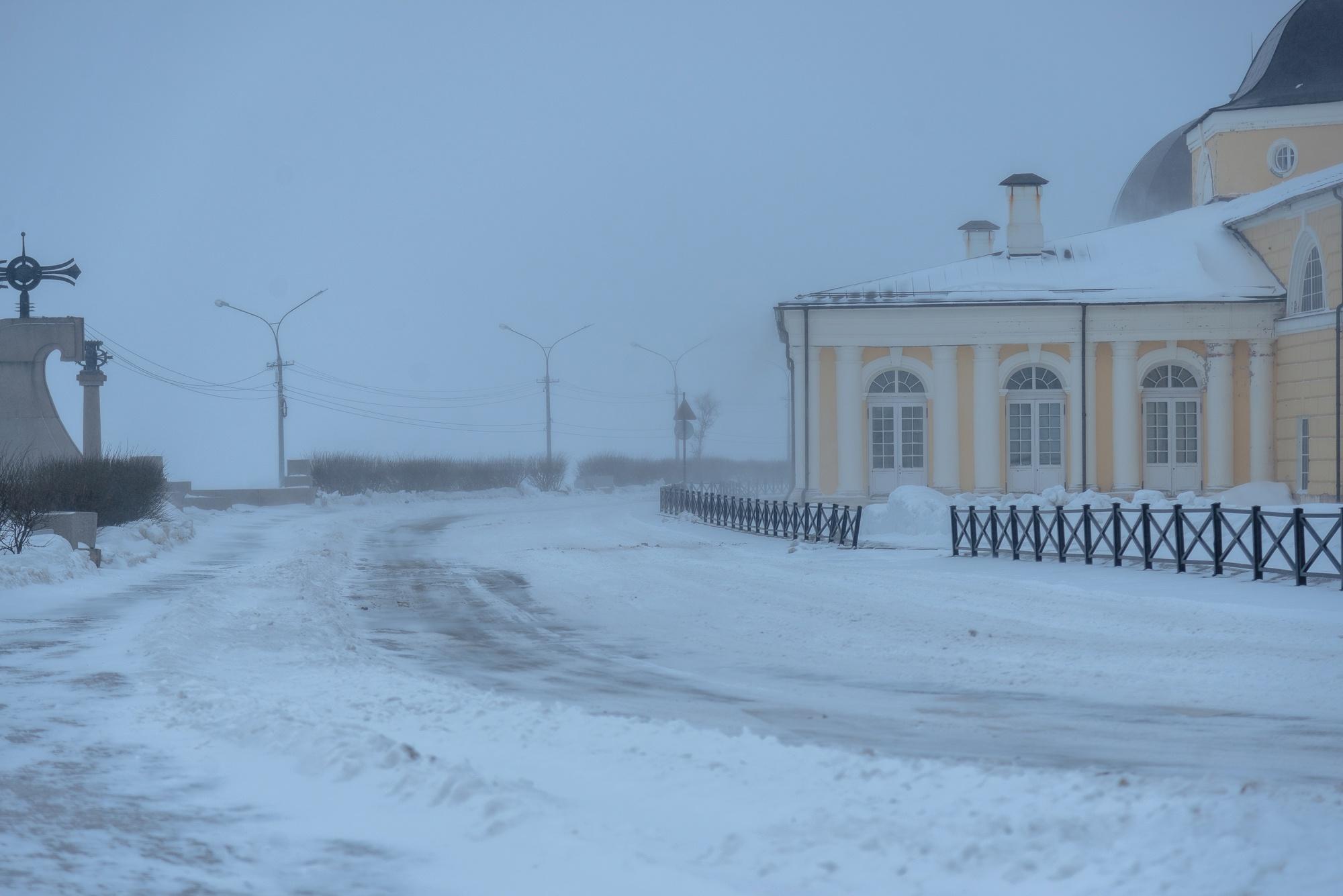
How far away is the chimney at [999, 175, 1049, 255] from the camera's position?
37281 millimetres

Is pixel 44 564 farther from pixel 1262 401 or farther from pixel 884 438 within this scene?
pixel 1262 401

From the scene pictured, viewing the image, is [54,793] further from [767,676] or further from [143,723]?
[767,676]

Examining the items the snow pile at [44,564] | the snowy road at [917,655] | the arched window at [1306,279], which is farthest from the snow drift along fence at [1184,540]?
the snow pile at [44,564]

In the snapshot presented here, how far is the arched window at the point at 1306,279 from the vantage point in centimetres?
3195

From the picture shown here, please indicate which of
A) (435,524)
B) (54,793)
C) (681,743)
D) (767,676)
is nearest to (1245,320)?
(435,524)

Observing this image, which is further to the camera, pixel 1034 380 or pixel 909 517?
pixel 1034 380

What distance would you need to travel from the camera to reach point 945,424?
112 ft

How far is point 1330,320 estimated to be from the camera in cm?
A: 3092

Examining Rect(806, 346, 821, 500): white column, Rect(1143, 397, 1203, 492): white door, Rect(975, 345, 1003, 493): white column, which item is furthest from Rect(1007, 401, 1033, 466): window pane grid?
Rect(806, 346, 821, 500): white column

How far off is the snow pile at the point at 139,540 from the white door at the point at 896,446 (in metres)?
17.4

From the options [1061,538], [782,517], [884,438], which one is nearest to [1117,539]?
[1061,538]

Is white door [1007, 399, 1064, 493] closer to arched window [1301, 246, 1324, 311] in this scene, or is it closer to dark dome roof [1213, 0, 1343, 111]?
arched window [1301, 246, 1324, 311]

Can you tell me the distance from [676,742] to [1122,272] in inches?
1255

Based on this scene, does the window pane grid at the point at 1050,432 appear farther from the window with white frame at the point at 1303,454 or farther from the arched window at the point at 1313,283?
the arched window at the point at 1313,283
